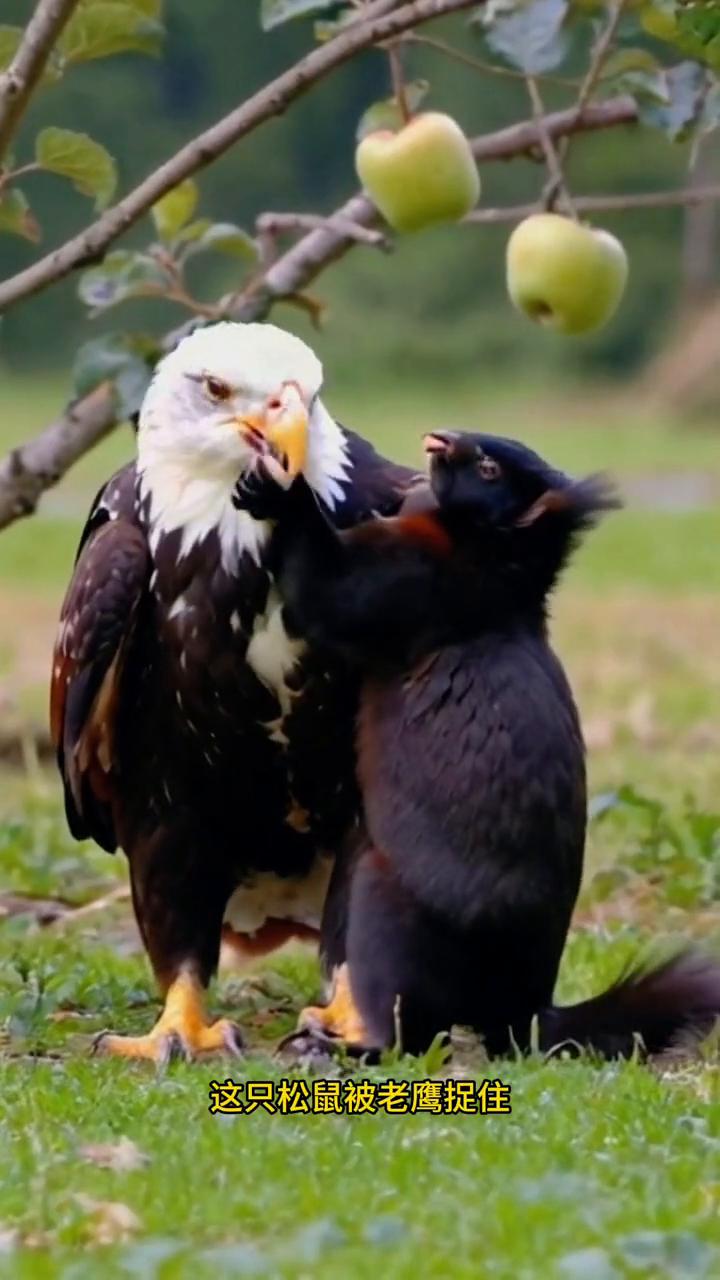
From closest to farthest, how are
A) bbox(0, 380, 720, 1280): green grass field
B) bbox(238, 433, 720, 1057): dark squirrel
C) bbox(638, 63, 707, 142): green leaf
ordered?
bbox(0, 380, 720, 1280): green grass field < bbox(238, 433, 720, 1057): dark squirrel < bbox(638, 63, 707, 142): green leaf

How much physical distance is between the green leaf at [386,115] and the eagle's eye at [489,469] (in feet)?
2.83

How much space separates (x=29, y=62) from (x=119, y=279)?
1016 mm

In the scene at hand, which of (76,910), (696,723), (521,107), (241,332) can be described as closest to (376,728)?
(241,332)

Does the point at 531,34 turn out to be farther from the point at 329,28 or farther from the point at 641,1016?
the point at 641,1016

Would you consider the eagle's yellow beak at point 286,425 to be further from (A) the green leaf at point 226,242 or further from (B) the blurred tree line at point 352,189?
(B) the blurred tree line at point 352,189

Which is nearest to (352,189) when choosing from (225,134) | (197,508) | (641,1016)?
(225,134)

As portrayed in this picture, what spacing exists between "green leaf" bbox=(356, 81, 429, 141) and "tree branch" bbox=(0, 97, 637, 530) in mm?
369

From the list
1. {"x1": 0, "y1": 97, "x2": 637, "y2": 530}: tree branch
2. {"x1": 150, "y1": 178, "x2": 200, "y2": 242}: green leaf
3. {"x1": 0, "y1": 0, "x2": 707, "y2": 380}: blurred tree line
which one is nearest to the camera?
{"x1": 150, "y1": 178, "x2": 200, "y2": 242}: green leaf

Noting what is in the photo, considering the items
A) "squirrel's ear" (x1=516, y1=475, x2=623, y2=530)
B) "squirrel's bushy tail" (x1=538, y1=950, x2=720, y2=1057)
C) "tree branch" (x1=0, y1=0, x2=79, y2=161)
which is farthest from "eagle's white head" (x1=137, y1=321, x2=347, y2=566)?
"squirrel's bushy tail" (x1=538, y1=950, x2=720, y2=1057)

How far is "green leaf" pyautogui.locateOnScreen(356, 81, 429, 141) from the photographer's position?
4.82m

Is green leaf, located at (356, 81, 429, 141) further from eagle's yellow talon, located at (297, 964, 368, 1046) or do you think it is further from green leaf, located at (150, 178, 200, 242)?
eagle's yellow talon, located at (297, 964, 368, 1046)

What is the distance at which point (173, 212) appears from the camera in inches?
206

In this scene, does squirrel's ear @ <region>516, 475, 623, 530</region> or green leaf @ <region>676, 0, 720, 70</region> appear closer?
green leaf @ <region>676, 0, 720, 70</region>

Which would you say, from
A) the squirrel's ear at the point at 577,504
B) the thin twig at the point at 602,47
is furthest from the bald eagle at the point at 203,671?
the thin twig at the point at 602,47
